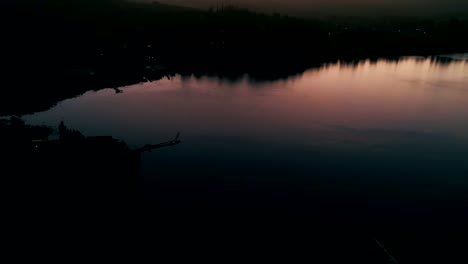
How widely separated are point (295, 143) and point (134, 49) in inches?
1547

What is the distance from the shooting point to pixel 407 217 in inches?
724

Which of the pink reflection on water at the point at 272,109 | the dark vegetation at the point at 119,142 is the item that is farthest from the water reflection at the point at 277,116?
the dark vegetation at the point at 119,142

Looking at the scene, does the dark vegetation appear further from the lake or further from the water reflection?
the water reflection

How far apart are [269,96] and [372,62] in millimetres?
46818

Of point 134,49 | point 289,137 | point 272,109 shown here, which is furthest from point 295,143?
point 134,49

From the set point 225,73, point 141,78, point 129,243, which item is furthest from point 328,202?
point 225,73

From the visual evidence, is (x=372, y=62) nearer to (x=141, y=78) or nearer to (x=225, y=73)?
(x=225, y=73)

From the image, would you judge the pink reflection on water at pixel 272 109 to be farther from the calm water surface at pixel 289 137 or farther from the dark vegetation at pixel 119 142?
the dark vegetation at pixel 119 142

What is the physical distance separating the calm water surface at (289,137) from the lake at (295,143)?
114mm

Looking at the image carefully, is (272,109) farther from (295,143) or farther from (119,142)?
(119,142)

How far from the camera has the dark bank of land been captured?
131 ft

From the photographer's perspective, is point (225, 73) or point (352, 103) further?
point (225, 73)

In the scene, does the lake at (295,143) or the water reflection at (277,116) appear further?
the water reflection at (277,116)

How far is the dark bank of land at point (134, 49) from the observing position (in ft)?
131
